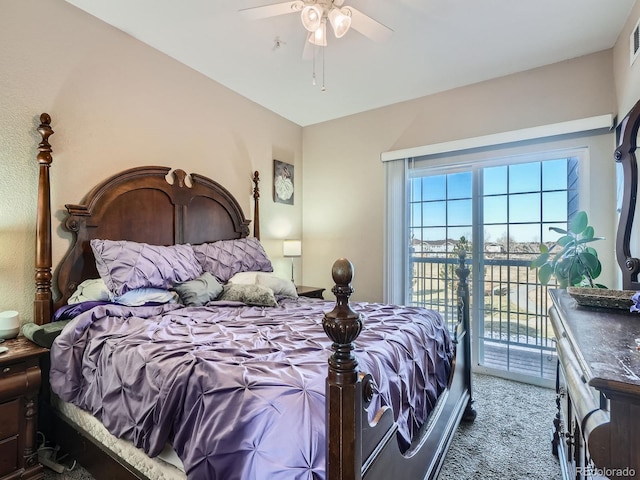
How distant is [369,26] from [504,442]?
8.95 feet

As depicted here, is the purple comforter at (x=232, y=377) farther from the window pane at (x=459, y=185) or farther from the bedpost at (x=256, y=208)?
the window pane at (x=459, y=185)

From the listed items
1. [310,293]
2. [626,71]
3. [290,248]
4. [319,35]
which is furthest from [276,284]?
[626,71]

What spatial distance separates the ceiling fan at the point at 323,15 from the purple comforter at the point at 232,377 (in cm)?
177

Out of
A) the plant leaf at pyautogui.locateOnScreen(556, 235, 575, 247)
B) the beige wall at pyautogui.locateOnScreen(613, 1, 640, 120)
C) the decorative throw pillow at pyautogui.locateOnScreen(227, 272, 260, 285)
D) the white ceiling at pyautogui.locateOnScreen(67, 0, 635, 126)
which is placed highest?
the white ceiling at pyautogui.locateOnScreen(67, 0, 635, 126)

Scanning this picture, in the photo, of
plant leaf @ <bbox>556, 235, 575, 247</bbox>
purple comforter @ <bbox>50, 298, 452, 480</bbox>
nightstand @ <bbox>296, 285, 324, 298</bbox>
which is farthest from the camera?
nightstand @ <bbox>296, 285, 324, 298</bbox>

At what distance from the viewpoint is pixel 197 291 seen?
2197mm

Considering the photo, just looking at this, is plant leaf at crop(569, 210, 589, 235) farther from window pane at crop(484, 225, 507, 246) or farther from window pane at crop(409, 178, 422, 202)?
window pane at crop(409, 178, 422, 202)

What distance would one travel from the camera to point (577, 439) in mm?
1084

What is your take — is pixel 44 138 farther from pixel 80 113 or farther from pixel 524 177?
pixel 524 177

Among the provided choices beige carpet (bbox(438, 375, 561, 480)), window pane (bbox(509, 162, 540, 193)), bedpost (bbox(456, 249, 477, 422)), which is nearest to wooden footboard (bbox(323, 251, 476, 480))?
beige carpet (bbox(438, 375, 561, 480))

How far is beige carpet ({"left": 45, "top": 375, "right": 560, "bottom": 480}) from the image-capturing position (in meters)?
1.70

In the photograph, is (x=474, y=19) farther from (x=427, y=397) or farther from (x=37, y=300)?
(x=37, y=300)

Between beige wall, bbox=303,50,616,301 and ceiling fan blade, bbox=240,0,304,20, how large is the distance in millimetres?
1935

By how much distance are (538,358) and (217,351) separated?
9.75 feet
